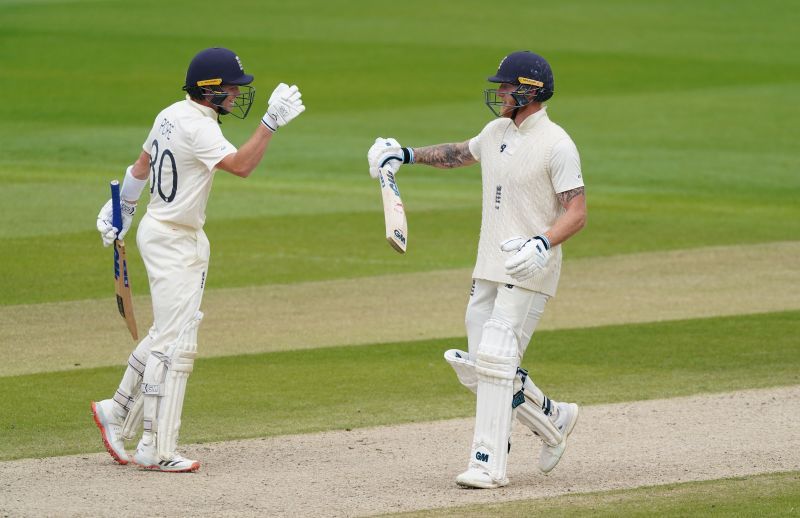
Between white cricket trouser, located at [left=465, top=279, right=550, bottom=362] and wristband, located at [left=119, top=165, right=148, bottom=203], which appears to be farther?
wristband, located at [left=119, top=165, right=148, bottom=203]

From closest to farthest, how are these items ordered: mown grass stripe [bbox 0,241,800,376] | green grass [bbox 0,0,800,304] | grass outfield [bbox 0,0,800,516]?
grass outfield [bbox 0,0,800,516]
mown grass stripe [bbox 0,241,800,376]
green grass [bbox 0,0,800,304]

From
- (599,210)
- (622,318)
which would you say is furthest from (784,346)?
(599,210)

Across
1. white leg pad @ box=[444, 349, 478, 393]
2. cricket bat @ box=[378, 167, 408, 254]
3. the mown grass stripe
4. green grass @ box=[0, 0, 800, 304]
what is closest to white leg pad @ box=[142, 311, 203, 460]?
cricket bat @ box=[378, 167, 408, 254]

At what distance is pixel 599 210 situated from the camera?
18.4 m

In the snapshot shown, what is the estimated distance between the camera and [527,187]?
758 cm

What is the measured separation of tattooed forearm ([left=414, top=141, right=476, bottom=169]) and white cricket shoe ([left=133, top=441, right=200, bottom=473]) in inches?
80.3

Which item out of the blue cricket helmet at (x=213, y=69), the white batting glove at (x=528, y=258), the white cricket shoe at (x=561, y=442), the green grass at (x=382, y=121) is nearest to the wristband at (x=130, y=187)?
the blue cricket helmet at (x=213, y=69)

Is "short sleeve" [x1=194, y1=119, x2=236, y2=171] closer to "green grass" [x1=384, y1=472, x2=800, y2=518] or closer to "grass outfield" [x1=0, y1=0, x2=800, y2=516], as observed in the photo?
"grass outfield" [x1=0, y1=0, x2=800, y2=516]

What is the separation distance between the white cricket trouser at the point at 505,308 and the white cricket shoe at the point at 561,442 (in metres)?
0.51

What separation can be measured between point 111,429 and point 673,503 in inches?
121

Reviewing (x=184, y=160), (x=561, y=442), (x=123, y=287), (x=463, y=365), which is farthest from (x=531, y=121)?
(x=123, y=287)

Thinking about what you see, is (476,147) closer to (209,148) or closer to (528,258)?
(528,258)

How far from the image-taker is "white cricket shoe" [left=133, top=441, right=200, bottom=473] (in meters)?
7.80

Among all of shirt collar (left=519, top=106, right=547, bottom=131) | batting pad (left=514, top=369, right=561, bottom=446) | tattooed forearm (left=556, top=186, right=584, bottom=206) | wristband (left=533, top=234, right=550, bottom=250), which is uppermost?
shirt collar (left=519, top=106, right=547, bottom=131)
